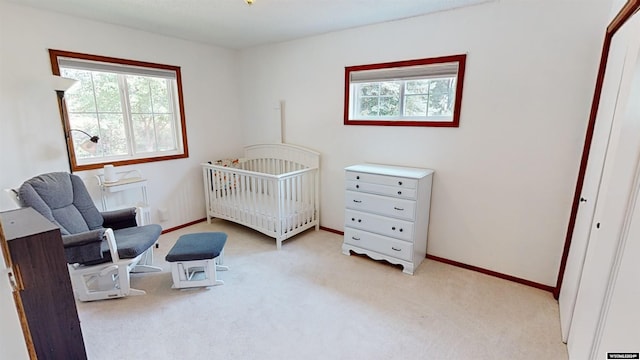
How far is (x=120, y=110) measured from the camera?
328 centimetres

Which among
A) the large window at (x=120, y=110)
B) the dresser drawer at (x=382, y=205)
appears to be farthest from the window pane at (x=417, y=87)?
the large window at (x=120, y=110)

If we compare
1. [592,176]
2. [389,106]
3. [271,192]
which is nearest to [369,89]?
[389,106]

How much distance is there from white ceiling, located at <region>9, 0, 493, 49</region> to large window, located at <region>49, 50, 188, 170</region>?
0.43 m

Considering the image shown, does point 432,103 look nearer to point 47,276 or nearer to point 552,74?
point 552,74

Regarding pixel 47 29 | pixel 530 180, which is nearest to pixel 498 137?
pixel 530 180

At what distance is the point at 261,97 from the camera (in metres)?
4.14

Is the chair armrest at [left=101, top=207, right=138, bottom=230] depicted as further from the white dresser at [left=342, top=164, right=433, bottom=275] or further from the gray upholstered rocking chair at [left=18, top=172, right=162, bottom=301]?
the white dresser at [left=342, top=164, right=433, bottom=275]

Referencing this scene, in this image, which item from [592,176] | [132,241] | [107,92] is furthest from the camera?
[107,92]

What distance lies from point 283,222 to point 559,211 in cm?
252

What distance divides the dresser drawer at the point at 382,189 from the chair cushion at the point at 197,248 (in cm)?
136

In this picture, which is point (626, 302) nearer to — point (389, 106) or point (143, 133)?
point (389, 106)

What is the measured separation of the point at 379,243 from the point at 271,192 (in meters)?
1.31

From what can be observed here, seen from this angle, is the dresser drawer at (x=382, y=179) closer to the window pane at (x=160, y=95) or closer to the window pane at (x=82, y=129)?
the window pane at (x=160, y=95)

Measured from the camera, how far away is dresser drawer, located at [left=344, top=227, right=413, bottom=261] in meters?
2.78
